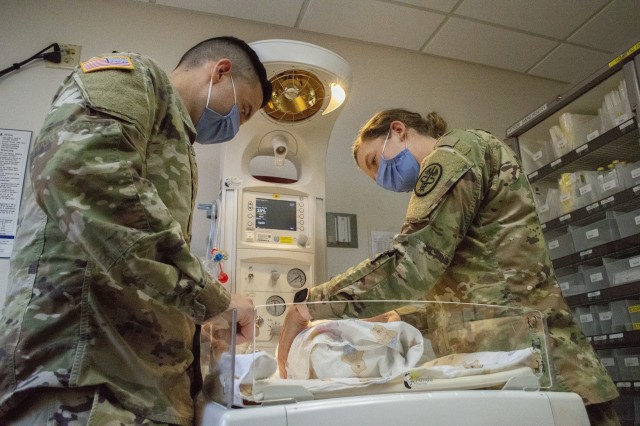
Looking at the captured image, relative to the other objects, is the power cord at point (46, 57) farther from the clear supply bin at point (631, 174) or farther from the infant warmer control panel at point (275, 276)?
the clear supply bin at point (631, 174)

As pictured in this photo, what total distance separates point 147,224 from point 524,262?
91cm

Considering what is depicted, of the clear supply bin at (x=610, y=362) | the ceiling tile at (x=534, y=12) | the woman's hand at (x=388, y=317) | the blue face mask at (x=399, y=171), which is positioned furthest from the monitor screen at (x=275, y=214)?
the ceiling tile at (x=534, y=12)

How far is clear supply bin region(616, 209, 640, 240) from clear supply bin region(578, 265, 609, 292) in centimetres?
18

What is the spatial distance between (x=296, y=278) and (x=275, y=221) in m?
0.23

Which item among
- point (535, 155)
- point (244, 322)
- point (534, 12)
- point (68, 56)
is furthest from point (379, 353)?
point (534, 12)

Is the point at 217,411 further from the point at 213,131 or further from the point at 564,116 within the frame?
the point at 564,116

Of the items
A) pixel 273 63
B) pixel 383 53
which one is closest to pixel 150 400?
pixel 273 63

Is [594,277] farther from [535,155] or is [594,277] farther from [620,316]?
[535,155]

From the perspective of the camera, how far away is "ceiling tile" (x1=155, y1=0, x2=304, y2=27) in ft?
8.52

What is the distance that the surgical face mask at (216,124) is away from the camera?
136 centimetres

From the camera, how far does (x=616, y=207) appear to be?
6.98ft

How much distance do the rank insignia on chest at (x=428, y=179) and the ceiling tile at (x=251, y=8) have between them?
163 cm

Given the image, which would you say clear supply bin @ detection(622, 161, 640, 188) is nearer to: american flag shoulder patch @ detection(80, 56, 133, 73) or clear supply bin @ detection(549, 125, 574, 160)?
clear supply bin @ detection(549, 125, 574, 160)

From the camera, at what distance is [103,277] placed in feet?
2.83
